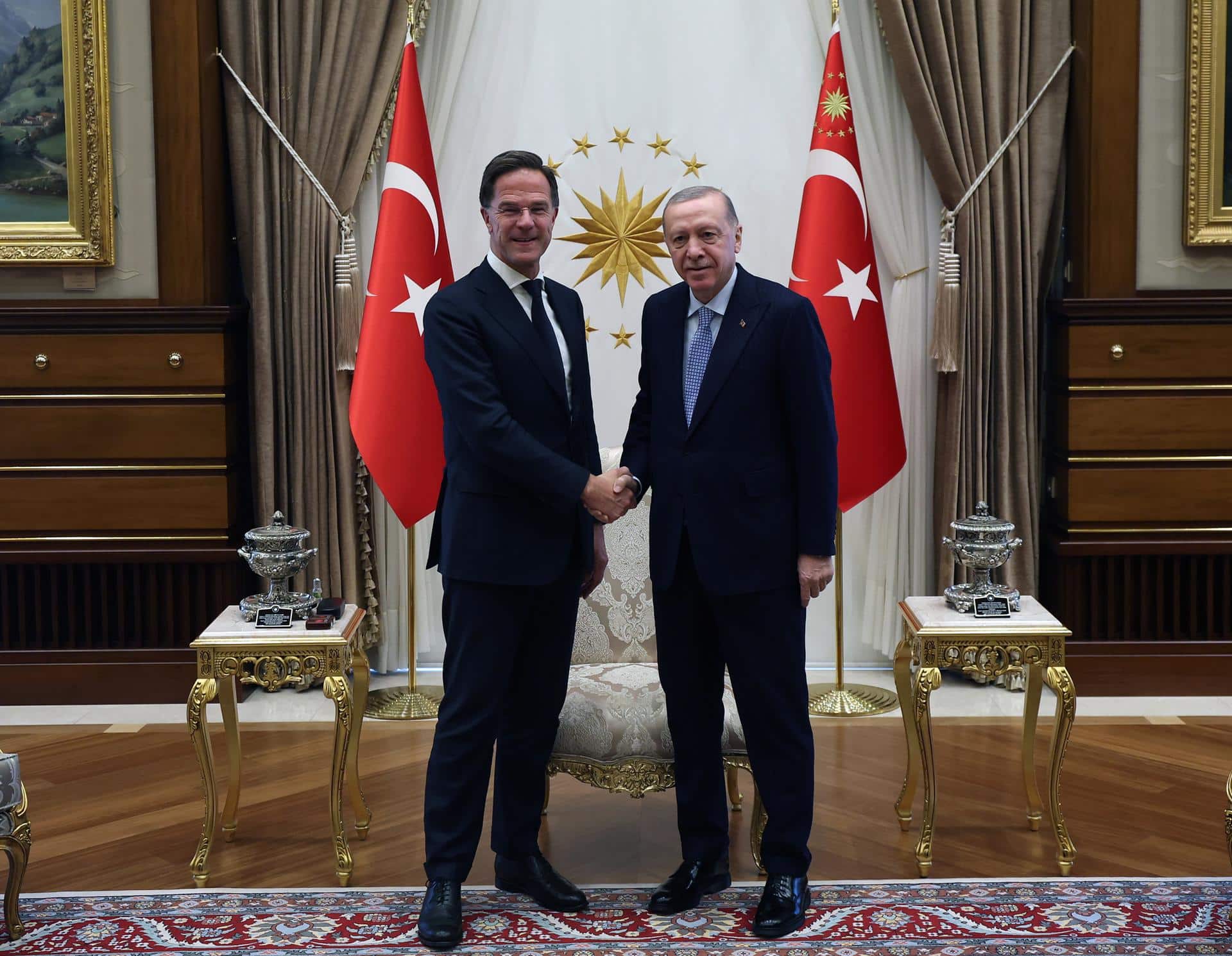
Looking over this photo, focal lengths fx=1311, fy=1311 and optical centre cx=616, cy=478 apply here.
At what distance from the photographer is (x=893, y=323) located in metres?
5.04

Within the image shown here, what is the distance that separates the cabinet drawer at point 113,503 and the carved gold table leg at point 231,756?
1297mm

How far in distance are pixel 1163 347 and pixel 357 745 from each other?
316cm

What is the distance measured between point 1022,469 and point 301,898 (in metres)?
3.06

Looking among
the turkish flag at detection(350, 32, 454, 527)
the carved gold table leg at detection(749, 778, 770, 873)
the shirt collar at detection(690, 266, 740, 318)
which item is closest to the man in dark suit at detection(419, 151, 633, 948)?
the shirt collar at detection(690, 266, 740, 318)

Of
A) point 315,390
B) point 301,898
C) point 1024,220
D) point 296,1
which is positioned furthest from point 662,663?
point 296,1

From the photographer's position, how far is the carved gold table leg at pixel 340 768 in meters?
3.21

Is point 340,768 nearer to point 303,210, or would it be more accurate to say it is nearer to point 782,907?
point 782,907

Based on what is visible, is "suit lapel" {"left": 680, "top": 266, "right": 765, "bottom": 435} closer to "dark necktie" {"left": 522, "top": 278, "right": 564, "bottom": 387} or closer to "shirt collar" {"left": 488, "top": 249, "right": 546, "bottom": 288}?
"dark necktie" {"left": 522, "top": 278, "right": 564, "bottom": 387}

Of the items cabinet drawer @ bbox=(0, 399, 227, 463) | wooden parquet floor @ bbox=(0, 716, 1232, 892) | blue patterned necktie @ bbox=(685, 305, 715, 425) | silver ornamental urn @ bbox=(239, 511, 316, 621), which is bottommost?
wooden parquet floor @ bbox=(0, 716, 1232, 892)

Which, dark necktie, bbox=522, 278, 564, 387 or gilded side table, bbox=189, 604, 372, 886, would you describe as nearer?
dark necktie, bbox=522, 278, 564, 387

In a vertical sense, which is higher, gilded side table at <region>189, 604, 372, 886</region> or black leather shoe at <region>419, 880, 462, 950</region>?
gilded side table at <region>189, 604, 372, 886</region>

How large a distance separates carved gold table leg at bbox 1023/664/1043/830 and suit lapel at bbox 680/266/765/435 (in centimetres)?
124

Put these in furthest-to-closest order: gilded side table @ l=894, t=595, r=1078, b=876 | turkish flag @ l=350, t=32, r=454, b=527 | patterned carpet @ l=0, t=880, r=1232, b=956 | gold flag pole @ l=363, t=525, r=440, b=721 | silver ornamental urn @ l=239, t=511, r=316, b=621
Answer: gold flag pole @ l=363, t=525, r=440, b=721 < turkish flag @ l=350, t=32, r=454, b=527 < silver ornamental urn @ l=239, t=511, r=316, b=621 < gilded side table @ l=894, t=595, r=1078, b=876 < patterned carpet @ l=0, t=880, r=1232, b=956

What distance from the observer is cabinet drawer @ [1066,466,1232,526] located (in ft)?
15.6
